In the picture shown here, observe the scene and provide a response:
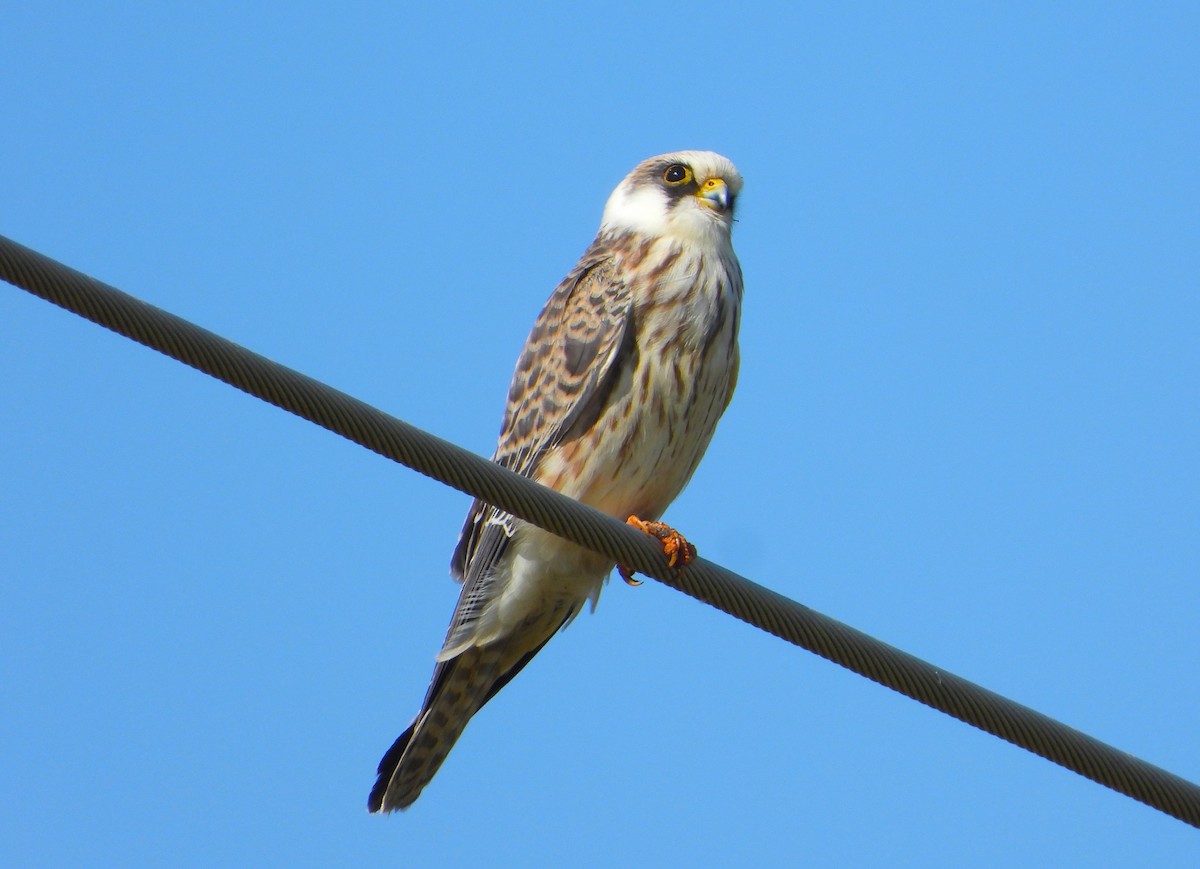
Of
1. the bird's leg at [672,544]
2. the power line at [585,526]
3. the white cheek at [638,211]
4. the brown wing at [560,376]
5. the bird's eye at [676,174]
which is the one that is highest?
the bird's eye at [676,174]

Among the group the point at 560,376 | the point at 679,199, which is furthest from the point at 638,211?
the point at 560,376

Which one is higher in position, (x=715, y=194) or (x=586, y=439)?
(x=715, y=194)

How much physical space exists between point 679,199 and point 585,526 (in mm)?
2531

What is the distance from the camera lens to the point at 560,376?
5211mm

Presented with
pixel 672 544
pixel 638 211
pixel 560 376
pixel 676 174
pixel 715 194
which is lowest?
pixel 672 544

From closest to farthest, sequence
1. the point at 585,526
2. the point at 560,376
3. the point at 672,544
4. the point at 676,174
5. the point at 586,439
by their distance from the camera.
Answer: the point at 585,526 < the point at 672,544 < the point at 586,439 < the point at 560,376 < the point at 676,174

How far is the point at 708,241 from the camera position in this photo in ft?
17.9

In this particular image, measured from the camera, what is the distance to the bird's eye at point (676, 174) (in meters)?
5.87

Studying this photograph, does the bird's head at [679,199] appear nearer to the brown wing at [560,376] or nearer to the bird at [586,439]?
the bird at [586,439]

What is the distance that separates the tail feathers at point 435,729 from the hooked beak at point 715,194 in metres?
1.81

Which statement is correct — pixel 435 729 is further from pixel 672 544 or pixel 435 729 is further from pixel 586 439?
pixel 672 544

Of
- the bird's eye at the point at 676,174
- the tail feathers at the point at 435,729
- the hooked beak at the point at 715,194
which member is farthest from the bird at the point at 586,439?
the bird's eye at the point at 676,174

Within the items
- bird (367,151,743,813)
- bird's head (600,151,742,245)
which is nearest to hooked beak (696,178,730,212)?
bird's head (600,151,742,245)

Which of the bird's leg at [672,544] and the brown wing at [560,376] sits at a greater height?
the brown wing at [560,376]
